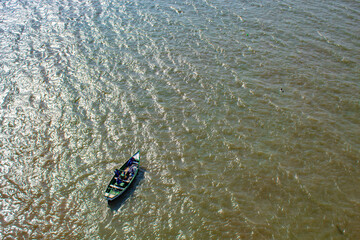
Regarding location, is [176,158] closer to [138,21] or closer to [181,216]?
[181,216]

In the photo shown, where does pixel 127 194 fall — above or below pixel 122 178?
below

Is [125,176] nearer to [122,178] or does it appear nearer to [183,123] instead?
[122,178]

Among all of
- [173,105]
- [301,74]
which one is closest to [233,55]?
[301,74]

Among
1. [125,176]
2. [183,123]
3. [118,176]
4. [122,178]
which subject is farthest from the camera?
[183,123]

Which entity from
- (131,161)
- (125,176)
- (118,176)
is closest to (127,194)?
(125,176)

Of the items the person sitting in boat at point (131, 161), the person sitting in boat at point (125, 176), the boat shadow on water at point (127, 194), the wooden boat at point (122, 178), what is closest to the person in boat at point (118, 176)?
the wooden boat at point (122, 178)

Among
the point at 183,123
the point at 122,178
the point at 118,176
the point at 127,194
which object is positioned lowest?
the point at 127,194
